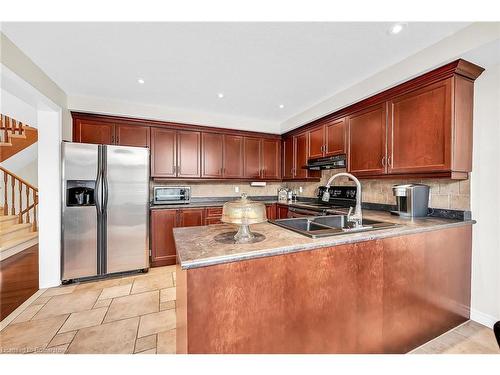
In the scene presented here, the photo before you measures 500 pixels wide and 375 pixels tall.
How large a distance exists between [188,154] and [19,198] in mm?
4200

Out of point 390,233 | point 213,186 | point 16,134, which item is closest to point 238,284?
point 390,233

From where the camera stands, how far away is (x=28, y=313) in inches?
83.2

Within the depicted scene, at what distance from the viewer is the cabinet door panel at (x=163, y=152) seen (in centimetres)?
351

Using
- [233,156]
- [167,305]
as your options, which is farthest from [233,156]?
[167,305]

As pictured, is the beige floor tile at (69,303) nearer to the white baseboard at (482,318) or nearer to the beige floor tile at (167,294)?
the beige floor tile at (167,294)

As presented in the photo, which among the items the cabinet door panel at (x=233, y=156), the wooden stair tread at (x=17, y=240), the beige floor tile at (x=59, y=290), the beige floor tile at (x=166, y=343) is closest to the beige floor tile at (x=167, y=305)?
the beige floor tile at (x=166, y=343)

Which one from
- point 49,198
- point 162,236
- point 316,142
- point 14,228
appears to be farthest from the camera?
point 14,228

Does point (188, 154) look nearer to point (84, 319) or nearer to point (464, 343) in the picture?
point (84, 319)

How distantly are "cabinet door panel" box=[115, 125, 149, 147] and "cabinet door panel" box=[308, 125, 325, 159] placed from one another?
270cm

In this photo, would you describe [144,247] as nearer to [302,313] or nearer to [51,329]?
[51,329]

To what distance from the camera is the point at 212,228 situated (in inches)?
64.7

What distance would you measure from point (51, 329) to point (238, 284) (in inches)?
78.8

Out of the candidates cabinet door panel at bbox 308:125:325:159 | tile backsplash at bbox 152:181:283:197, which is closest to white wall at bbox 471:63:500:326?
cabinet door panel at bbox 308:125:325:159

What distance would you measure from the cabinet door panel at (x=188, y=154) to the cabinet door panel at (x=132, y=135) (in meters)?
0.52
